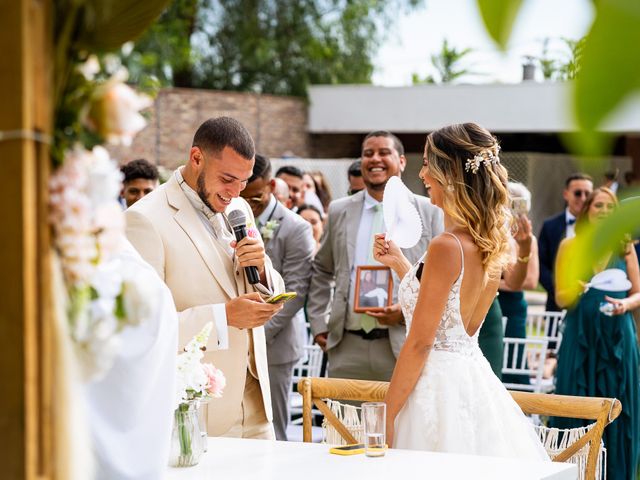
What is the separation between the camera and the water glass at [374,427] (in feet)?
9.21

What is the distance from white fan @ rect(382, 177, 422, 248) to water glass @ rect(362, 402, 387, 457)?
1.49 meters

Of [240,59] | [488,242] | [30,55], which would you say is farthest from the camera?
[240,59]

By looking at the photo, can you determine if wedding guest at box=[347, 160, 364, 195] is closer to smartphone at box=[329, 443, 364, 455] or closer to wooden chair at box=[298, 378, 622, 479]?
wooden chair at box=[298, 378, 622, 479]

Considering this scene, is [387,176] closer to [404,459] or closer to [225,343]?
[225,343]

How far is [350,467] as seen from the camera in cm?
279

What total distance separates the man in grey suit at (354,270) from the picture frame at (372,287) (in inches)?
2.5

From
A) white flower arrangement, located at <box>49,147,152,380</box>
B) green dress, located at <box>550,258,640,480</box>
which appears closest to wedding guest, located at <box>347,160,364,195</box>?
green dress, located at <box>550,258,640,480</box>

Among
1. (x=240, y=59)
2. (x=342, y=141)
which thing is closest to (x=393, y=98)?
(x=342, y=141)

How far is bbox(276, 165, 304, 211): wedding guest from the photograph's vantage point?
8016 mm

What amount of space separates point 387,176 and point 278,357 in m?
1.24

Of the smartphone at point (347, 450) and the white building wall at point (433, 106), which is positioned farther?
the white building wall at point (433, 106)

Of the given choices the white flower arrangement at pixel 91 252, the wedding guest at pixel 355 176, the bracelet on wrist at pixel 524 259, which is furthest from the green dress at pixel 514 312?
the white flower arrangement at pixel 91 252

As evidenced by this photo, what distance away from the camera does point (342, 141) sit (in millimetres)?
21562

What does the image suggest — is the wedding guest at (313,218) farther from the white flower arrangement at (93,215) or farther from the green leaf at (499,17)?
the green leaf at (499,17)
